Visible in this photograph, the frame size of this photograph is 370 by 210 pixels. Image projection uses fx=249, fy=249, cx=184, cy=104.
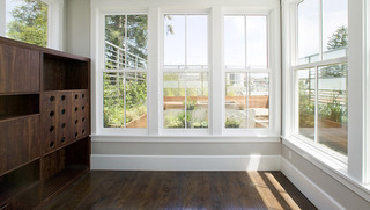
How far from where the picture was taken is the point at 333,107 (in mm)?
2566

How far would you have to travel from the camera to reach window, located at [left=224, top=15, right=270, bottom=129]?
3.94 metres

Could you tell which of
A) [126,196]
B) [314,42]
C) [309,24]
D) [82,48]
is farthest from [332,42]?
[82,48]

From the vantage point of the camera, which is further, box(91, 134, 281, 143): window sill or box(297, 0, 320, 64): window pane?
box(91, 134, 281, 143): window sill

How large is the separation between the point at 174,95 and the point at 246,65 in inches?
48.8

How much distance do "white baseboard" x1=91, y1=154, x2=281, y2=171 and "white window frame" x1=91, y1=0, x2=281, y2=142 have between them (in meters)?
0.27

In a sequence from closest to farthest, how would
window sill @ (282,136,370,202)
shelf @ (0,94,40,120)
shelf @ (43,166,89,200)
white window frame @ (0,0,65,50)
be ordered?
window sill @ (282,136,370,202)
shelf @ (0,94,40,120)
shelf @ (43,166,89,200)
white window frame @ (0,0,65,50)

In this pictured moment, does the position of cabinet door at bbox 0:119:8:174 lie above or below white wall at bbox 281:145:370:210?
above

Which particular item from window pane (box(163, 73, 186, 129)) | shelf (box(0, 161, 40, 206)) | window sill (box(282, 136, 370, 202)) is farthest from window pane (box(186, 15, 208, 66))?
shelf (box(0, 161, 40, 206))

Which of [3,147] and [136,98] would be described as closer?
[3,147]

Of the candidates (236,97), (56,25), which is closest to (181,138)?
(236,97)

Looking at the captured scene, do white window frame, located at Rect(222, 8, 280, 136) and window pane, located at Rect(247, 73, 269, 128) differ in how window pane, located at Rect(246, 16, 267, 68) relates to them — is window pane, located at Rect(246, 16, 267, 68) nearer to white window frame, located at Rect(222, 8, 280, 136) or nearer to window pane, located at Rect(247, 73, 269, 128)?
white window frame, located at Rect(222, 8, 280, 136)

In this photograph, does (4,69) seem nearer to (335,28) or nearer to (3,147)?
(3,147)

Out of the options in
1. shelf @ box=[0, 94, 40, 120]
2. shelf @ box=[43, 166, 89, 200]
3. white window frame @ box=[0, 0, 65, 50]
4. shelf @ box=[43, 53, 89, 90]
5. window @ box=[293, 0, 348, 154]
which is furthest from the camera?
shelf @ box=[43, 53, 89, 90]

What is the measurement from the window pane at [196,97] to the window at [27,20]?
86.7 inches
